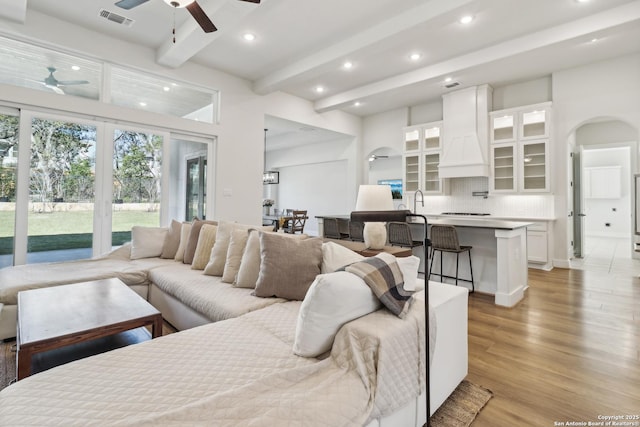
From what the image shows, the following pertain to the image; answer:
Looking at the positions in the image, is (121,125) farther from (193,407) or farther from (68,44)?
(193,407)

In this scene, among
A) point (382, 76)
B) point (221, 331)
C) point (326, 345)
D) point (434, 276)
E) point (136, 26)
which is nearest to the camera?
point (326, 345)

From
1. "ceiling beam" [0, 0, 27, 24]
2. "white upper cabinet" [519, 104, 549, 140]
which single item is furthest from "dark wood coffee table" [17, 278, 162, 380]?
"white upper cabinet" [519, 104, 549, 140]

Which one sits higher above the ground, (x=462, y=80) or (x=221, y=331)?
(x=462, y=80)

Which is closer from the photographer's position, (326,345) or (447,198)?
(326,345)

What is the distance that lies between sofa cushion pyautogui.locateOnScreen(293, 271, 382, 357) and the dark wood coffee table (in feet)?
3.94

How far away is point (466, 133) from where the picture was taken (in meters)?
6.24

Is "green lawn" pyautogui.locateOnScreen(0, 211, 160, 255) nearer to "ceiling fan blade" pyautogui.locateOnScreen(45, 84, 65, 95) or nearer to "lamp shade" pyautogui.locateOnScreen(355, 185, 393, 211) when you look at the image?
"ceiling fan blade" pyautogui.locateOnScreen(45, 84, 65, 95)

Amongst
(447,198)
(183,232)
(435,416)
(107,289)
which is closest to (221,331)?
(435,416)

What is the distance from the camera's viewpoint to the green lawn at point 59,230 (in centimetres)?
376

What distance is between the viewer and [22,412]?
0.98 metres

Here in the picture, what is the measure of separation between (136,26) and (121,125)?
133cm

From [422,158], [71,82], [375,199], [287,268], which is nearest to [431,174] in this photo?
[422,158]

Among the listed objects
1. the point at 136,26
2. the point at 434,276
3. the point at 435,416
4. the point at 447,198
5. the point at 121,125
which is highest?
the point at 136,26

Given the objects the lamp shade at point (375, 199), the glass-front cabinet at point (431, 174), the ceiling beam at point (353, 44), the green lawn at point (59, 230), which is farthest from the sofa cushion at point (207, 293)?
the glass-front cabinet at point (431, 174)
